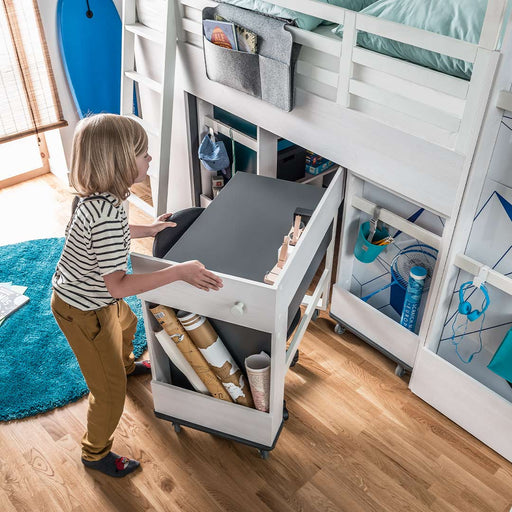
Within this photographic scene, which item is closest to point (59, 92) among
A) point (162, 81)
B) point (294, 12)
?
point (162, 81)

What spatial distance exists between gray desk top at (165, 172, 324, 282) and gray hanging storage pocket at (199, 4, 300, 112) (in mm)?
283

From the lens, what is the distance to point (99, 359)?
1.55m

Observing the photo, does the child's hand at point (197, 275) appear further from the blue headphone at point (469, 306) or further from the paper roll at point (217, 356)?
the blue headphone at point (469, 306)

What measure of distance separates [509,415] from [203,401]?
924 mm

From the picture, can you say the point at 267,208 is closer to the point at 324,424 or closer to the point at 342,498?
the point at 324,424

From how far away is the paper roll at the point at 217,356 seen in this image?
151 centimetres

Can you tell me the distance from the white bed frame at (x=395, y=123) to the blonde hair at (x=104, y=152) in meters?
0.69

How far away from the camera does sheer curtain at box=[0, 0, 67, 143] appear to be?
2674 millimetres

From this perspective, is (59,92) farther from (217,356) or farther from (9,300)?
(217,356)

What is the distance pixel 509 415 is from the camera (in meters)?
1.71

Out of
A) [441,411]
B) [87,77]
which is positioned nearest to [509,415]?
[441,411]

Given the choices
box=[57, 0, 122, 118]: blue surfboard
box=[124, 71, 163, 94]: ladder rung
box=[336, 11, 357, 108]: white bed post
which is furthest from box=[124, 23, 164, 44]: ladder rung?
box=[336, 11, 357, 108]: white bed post

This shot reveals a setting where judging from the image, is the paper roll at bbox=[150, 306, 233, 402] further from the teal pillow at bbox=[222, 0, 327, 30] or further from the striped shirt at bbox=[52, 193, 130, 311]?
the teal pillow at bbox=[222, 0, 327, 30]

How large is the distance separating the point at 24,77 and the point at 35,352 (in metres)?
→ 1.45
